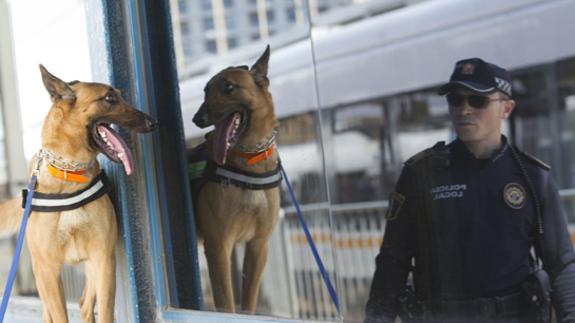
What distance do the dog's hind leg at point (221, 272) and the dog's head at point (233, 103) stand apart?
12.5 inches

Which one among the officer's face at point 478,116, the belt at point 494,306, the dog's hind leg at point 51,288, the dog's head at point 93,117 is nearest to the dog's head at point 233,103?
the dog's head at point 93,117

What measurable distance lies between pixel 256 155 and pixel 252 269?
0.45 metres

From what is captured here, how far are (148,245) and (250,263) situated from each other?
378 mm

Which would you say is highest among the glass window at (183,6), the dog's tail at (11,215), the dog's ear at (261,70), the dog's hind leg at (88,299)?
the glass window at (183,6)

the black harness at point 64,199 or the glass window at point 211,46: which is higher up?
the glass window at point 211,46

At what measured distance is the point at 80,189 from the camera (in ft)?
8.09

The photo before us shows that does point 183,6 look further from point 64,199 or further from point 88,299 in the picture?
point 88,299

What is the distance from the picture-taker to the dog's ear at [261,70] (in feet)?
8.34

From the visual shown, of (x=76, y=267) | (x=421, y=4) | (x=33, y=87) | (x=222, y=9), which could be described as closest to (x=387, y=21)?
(x=421, y=4)

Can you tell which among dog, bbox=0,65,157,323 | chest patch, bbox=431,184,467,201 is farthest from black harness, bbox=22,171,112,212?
chest patch, bbox=431,184,467,201

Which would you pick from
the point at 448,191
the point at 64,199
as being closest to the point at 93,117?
the point at 64,199

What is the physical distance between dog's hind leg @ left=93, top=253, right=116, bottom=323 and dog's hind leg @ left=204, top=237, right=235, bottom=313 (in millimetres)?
346

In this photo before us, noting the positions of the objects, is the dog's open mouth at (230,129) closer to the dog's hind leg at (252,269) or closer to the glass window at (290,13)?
the dog's hind leg at (252,269)

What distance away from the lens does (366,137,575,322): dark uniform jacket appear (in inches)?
103
